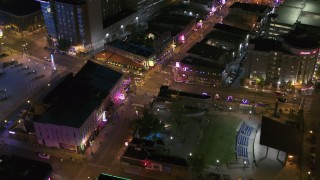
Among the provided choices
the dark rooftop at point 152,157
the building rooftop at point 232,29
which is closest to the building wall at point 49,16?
the building rooftop at point 232,29

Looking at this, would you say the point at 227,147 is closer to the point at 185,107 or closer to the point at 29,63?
the point at 185,107

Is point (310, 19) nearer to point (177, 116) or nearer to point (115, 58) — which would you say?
point (115, 58)


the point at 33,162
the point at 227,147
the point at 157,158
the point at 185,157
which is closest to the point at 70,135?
the point at 33,162

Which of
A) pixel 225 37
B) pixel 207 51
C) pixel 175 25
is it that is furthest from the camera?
pixel 175 25

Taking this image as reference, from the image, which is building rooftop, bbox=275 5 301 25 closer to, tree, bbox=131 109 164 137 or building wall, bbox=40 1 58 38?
tree, bbox=131 109 164 137

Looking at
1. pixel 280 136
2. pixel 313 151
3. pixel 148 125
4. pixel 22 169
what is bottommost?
pixel 313 151

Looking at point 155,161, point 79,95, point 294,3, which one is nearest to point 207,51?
point 79,95

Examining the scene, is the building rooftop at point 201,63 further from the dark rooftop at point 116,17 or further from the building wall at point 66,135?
the dark rooftop at point 116,17
